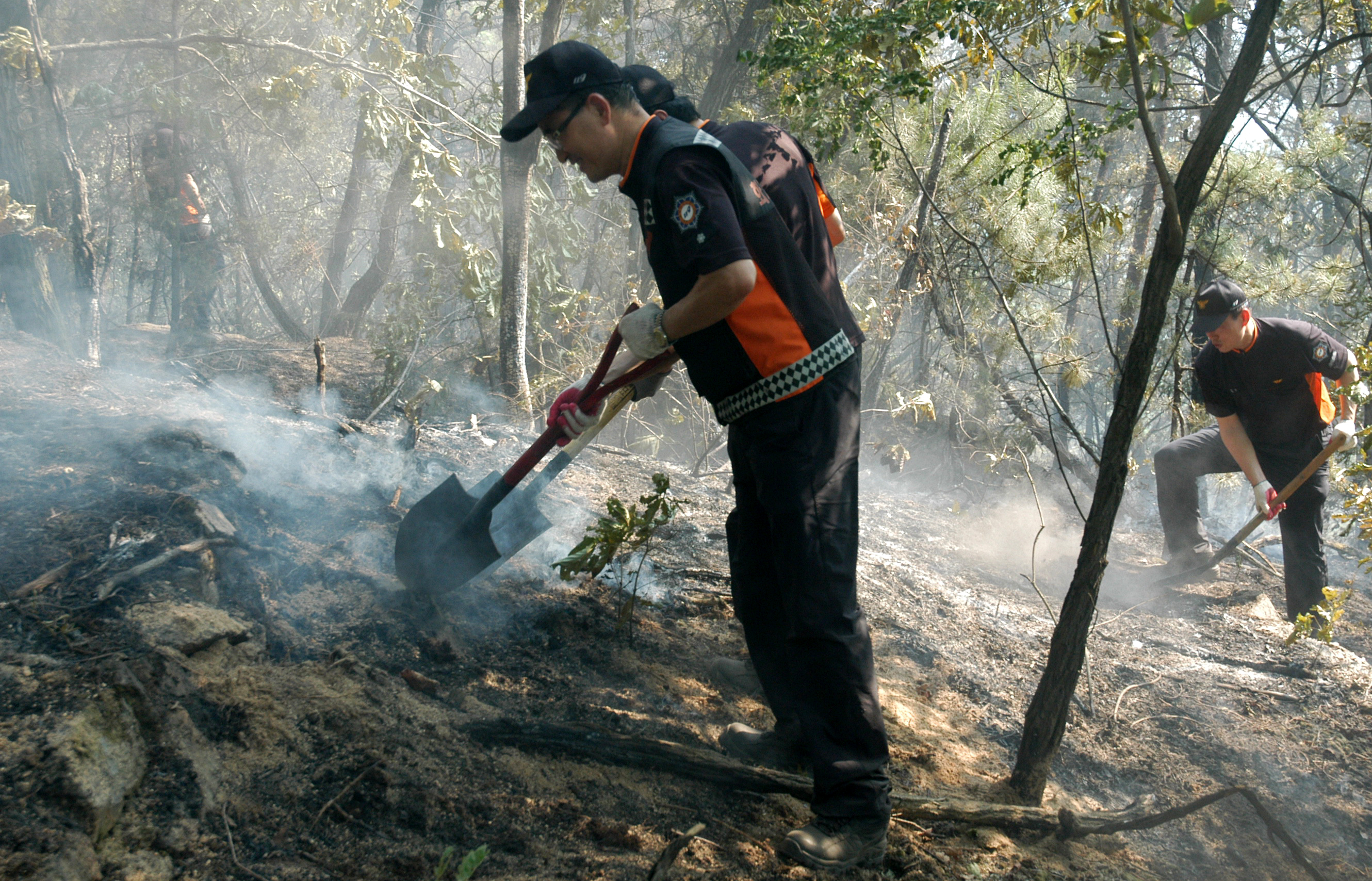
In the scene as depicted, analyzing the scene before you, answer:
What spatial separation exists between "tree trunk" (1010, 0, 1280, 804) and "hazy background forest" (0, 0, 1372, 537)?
127 millimetres

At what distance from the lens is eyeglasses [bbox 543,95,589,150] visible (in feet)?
6.48

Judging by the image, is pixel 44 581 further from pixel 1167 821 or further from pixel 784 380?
pixel 1167 821

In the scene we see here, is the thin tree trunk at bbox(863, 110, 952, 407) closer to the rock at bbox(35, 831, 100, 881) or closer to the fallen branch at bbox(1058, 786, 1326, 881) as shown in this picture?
the fallen branch at bbox(1058, 786, 1326, 881)

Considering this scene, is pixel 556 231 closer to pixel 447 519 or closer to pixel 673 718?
pixel 447 519

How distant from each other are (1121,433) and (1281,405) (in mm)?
2919

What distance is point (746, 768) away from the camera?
2119 mm

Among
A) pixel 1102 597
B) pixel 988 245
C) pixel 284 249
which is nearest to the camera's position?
pixel 1102 597

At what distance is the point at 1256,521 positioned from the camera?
4133 mm

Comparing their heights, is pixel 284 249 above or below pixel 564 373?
above

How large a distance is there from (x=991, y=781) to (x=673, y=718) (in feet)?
3.22

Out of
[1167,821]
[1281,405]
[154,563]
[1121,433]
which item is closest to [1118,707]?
[1167,821]

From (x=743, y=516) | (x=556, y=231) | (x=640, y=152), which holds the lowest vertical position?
(x=743, y=516)

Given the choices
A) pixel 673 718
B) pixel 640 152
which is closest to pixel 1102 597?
pixel 673 718

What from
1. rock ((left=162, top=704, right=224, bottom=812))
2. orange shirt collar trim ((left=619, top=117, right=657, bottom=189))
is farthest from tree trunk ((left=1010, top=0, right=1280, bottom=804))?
rock ((left=162, top=704, right=224, bottom=812))
